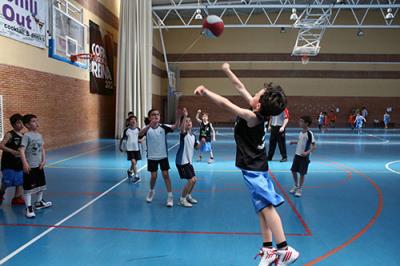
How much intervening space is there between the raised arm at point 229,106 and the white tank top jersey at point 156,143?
277 centimetres

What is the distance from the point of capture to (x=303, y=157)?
6504mm

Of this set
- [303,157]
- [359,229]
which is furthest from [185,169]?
[359,229]

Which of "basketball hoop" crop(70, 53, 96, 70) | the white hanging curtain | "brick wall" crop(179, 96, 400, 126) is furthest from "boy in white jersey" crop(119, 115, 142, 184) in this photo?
"brick wall" crop(179, 96, 400, 126)

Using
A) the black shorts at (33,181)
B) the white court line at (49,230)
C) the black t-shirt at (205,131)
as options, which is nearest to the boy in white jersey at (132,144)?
the white court line at (49,230)

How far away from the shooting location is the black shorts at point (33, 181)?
520 centimetres

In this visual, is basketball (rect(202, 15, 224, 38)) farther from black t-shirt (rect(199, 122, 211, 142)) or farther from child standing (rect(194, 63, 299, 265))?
black t-shirt (rect(199, 122, 211, 142))

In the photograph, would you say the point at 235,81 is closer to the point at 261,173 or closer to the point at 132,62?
the point at 261,173

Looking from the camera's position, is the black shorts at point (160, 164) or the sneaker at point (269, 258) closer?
the sneaker at point (269, 258)

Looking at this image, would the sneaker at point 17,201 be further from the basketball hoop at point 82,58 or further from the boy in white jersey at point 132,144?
the basketball hoop at point 82,58

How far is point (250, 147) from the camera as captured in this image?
3367mm

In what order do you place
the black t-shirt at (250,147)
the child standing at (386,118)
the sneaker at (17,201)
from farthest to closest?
the child standing at (386,118), the sneaker at (17,201), the black t-shirt at (250,147)

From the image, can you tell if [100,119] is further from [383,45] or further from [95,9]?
[383,45]

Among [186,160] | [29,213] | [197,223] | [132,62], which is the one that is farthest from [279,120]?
[132,62]

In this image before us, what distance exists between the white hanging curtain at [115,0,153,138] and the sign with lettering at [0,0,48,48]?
Answer: 5.98m
